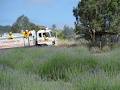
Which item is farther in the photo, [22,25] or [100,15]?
[22,25]

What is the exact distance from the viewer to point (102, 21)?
33.9 metres

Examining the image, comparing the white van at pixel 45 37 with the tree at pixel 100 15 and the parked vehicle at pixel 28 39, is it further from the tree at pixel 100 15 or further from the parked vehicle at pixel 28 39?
the tree at pixel 100 15

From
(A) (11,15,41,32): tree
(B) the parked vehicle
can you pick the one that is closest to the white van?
(B) the parked vehicle

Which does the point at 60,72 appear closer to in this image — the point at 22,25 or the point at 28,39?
the point at 28,39

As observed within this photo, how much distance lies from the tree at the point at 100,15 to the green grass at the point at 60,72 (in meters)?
16.5

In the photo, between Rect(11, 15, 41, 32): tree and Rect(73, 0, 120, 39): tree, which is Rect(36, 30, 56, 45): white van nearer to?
Rect(73, 0, 120, 39): tree

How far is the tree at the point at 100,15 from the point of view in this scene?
1312 inches

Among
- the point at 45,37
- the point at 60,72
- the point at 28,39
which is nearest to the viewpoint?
the point at 60,72

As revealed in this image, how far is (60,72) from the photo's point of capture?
40.3 feet

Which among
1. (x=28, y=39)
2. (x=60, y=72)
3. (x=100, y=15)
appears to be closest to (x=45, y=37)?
(x=28, y=39)

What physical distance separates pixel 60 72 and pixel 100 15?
71.7ft

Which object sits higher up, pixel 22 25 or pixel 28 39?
pixel 22 25

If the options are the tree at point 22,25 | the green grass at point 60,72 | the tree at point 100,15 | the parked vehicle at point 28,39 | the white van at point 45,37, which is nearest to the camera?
the green grass at point 60,72

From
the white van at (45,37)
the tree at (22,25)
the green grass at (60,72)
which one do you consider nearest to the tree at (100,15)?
the white van at (45,37)
